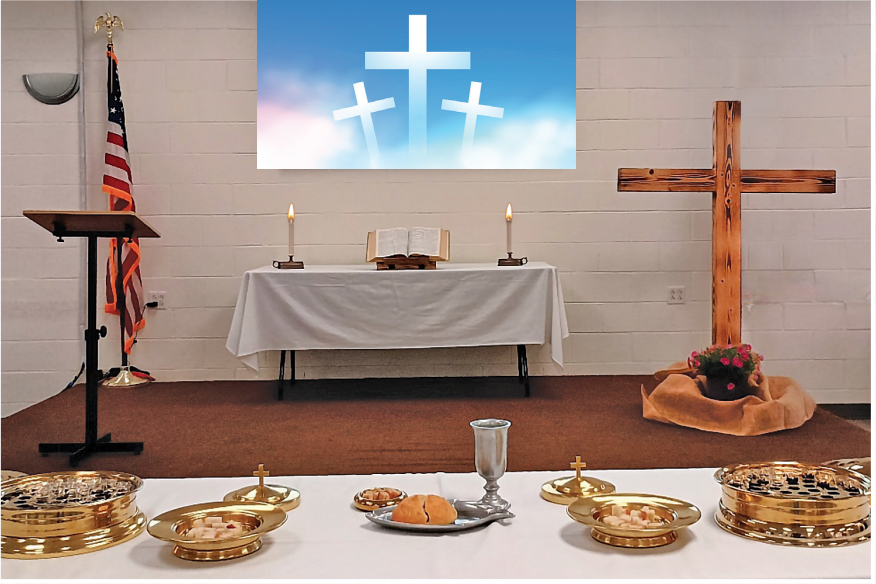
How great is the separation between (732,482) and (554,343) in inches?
117

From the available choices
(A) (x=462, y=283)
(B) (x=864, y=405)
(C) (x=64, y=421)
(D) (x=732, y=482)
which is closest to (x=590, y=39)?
(A) (x=462, y=283)

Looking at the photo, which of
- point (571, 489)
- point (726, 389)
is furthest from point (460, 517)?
point (726, 389)

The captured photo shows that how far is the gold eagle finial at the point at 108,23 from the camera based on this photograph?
197 inches

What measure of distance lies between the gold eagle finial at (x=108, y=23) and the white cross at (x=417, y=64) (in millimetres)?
1509

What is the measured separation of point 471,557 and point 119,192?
4135 millimetres

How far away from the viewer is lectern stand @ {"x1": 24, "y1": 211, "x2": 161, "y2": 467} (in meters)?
3.12

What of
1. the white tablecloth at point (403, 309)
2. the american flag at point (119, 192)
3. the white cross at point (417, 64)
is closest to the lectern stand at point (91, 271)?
the white tablecloth at point (403, 309)

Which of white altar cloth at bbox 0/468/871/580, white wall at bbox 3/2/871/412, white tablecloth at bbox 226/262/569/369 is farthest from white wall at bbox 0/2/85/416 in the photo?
white altar cloth at bbox 0/468/871/580

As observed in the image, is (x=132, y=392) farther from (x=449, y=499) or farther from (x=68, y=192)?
(x=449, y=499)

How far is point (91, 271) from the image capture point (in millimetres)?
3254

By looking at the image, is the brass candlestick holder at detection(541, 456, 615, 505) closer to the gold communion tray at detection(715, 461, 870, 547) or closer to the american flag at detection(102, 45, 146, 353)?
the gold communion tray at detection(715, 461, 870, 547)

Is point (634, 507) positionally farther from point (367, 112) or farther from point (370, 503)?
point (367, 112)

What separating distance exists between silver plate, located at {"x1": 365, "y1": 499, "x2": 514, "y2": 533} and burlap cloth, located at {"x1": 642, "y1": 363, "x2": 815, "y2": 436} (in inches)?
98.6

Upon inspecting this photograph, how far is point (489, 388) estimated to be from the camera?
193 inches
